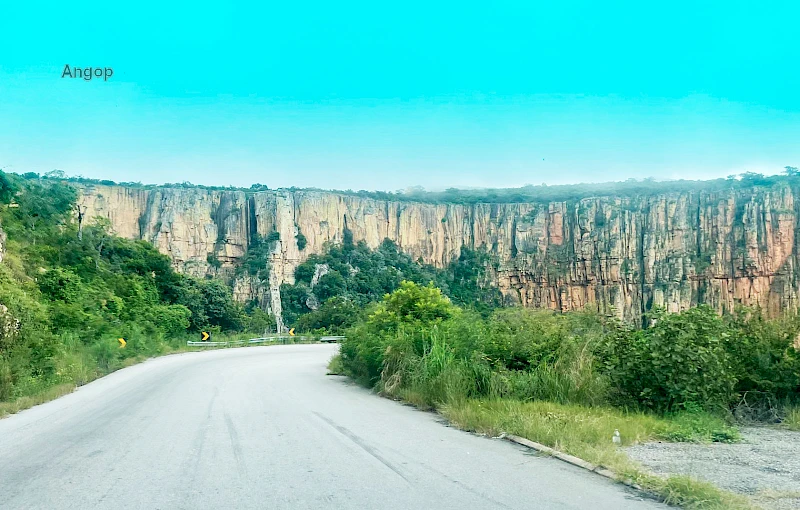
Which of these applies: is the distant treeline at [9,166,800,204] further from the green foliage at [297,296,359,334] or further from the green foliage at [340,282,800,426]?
the green foliage at [340,282,800,426]

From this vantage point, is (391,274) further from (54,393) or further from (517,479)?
(517,479)

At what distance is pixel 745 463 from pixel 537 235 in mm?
93977

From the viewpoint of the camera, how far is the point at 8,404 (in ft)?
37.6

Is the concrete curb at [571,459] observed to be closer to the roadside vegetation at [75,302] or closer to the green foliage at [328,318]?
the roadside vegetation at [75,302]

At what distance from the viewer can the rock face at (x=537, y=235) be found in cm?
7975

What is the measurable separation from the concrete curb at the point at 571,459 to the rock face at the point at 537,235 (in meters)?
69.4

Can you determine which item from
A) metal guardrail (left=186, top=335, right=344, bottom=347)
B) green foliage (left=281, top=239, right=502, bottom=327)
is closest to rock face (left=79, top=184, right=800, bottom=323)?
green foliage (left=281, top=239, right=502, bottom=327)

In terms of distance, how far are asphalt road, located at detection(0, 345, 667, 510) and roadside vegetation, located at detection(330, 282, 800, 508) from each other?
672 millimetres

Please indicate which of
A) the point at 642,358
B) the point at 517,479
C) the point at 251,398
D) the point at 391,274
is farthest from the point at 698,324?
the point at 391,274

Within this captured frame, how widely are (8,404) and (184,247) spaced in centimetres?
7175

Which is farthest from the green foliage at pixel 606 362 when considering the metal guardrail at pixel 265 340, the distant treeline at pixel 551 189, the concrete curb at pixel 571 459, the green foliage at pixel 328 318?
the distant treeline at pixel 551 189

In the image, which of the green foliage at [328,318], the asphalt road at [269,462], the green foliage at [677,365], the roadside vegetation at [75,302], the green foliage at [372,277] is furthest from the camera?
the green foliage at [372,277]

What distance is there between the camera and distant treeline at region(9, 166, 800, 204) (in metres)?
86.9

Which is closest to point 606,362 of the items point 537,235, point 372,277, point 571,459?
point 571,459
